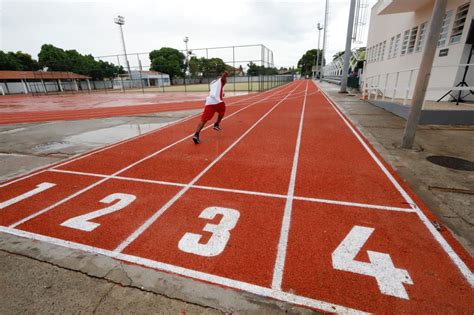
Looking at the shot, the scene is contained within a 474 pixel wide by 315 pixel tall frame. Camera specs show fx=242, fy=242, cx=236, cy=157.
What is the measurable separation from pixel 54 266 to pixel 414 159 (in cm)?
693

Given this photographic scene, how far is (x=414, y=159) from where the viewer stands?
5641mm

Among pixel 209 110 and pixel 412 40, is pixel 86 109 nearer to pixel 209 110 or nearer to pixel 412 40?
pixel 209 110

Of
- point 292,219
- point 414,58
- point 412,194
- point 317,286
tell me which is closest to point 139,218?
point 292,219

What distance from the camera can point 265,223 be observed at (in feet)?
11.2

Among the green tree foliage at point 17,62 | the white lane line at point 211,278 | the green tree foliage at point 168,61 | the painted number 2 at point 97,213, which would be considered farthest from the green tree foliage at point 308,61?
the white lane line at point 211,278

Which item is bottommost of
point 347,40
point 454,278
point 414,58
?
point 454,278

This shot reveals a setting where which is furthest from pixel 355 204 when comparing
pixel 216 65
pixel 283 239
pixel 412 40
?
pixel 216 65

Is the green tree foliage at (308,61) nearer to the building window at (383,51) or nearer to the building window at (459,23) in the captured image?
the building window at (383,51)

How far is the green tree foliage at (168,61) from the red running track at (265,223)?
69254 millimetres

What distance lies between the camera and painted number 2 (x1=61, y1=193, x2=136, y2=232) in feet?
11.2

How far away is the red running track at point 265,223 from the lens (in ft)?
7.91

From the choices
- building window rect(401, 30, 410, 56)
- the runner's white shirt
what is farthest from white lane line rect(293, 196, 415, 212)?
building window rect(401, 30, 410, 56)

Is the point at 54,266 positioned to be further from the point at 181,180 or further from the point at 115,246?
the point at 181,180

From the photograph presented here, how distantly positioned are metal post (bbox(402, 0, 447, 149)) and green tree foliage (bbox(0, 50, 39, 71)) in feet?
A: 221
